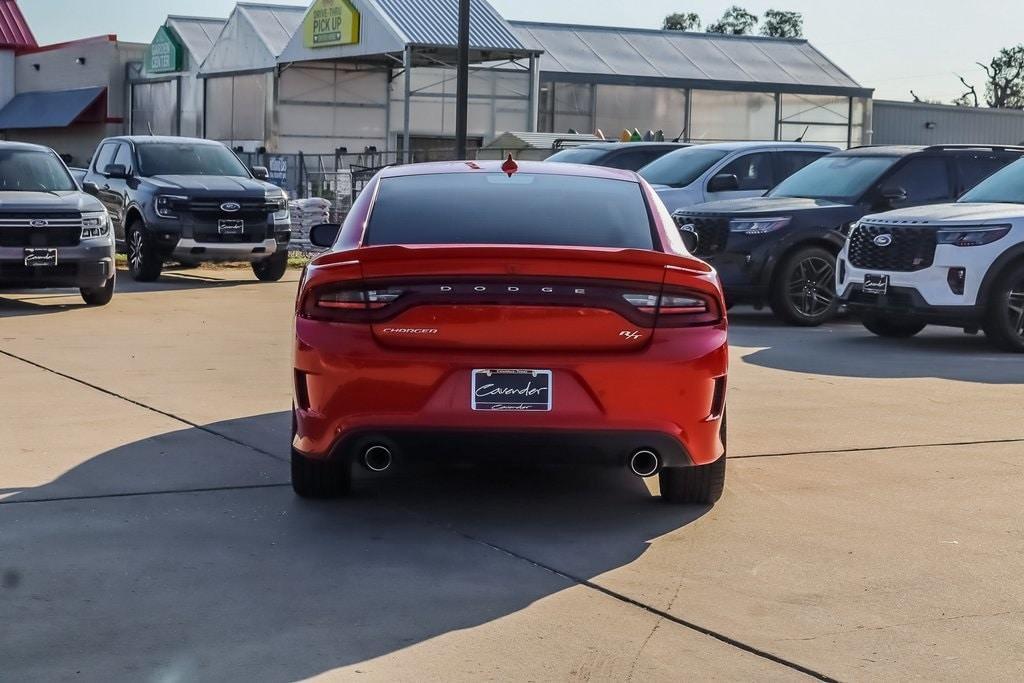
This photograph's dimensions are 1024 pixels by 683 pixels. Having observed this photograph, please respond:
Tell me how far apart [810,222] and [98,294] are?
7051 mm

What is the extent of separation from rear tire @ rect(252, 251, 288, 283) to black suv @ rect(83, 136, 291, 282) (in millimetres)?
12

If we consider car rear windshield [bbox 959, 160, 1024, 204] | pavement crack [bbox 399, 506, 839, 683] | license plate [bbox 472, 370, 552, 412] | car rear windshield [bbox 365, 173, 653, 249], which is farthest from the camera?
car rear windshield [bbox 959, 160, 1024, 204]

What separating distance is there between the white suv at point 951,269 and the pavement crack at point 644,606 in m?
7.50

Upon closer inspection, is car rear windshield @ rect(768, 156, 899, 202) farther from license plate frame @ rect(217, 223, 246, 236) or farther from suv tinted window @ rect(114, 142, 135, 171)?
suv tinted window @ rect(114, 142, 135, 171)

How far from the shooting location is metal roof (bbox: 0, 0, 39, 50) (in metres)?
63.0

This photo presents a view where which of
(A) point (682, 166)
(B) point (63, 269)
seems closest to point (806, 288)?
(A) point (682, 166)

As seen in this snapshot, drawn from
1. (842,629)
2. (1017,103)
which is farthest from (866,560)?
(1017,103)

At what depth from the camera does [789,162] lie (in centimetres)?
1855

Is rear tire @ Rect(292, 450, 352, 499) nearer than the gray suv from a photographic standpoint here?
Yes

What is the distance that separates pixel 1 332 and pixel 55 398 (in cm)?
406

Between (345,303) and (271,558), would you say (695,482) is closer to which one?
(345,303)

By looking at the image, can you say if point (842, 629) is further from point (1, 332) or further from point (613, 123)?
point (613, 123)

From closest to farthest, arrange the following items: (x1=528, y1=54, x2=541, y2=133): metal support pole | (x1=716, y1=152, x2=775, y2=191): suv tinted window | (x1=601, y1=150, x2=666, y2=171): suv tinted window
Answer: (x1=716, y1=152, x2=775, y2=191): suv tinted window < (x1=601, y1=150, x2=666, y2=171): suv tinted window < (x1=528, y1=54, x2=541, y2=133): metal support pole

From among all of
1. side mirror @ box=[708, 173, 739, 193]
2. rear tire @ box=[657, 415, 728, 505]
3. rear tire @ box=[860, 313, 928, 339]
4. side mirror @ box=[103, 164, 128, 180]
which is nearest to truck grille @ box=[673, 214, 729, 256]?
rear tire @ box=[860, 313, 928, 339]
